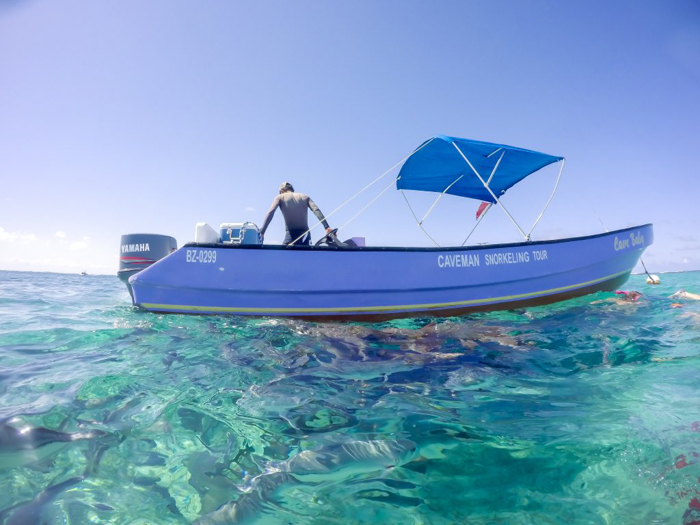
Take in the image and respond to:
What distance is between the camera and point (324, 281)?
5246 mm

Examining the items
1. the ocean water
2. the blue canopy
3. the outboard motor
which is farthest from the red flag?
the outboard motor

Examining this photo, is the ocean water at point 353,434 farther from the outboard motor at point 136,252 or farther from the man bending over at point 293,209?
the outboard motor at point 136,252

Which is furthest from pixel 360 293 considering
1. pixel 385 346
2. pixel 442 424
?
pixel 442 424

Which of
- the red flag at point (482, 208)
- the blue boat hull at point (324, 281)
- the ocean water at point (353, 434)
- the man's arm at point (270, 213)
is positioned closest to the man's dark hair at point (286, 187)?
the man's arm at point (270, 213)

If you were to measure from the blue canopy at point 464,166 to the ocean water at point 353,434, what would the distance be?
4031mm

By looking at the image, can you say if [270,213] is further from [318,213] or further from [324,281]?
[324,281]

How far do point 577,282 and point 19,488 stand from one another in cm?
763

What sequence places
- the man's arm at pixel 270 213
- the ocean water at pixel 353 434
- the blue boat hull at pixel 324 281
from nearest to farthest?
1. the ocean water at pixel 353 434
2. the blue boat hull at pixel 324 281
3. the man's arm at pixel 270 213

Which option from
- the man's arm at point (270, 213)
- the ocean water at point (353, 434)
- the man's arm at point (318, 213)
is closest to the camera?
the ocean water at point (353, 434)

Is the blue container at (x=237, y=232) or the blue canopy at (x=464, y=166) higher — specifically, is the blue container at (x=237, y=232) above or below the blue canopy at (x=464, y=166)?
below

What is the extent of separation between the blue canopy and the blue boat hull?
1953mm

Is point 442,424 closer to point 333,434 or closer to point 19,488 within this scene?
point 333,434

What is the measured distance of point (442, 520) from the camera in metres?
1.21

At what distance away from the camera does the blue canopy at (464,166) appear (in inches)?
247
